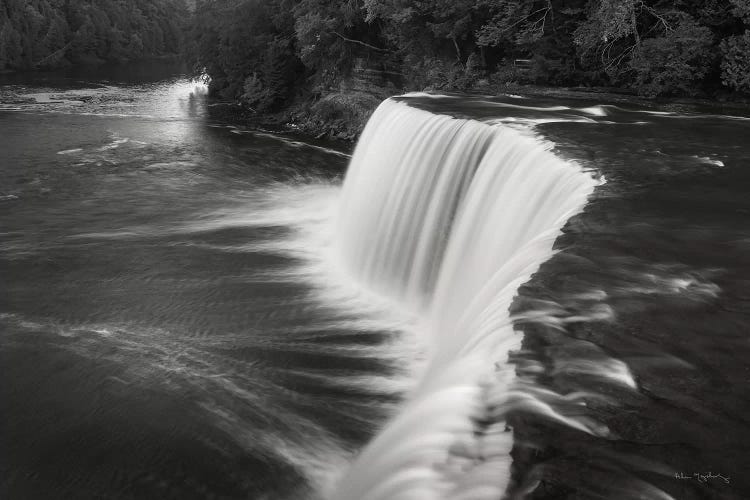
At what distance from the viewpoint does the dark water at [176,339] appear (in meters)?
6.86

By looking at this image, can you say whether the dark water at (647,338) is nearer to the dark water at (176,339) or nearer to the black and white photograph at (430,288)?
the black and white photograph at (430,288)

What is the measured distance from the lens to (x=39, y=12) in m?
66.9

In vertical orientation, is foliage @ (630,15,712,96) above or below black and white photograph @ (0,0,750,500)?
above

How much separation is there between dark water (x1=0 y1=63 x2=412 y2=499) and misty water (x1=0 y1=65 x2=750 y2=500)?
44mm

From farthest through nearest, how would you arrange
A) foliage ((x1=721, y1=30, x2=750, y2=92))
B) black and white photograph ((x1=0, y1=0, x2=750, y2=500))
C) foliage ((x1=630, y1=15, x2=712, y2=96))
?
foliage ((x1=630, y1=15, x2=712, y2=96))
foliage ((x1=721, y1=30, x2=750, y2=92))
black and white photograph ((x1=0, y1=0, x2=750, y2=500))

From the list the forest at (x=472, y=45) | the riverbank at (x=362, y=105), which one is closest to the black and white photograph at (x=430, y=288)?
the forest at (x=472, y=45)

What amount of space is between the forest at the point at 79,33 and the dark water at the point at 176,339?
121 feet

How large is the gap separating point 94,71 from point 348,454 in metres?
57.5

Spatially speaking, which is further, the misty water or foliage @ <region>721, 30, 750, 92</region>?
foliage @ <region>721, 30, 750, 92</region>

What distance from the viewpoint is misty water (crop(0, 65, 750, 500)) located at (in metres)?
3.78

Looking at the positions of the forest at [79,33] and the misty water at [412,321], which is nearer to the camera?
the misty water at [412,321]
